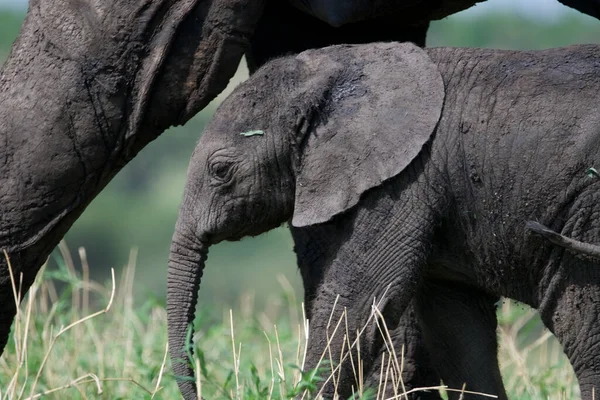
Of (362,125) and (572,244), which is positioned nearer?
(572,244)

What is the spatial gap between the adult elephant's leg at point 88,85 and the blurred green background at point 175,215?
25.9 ft

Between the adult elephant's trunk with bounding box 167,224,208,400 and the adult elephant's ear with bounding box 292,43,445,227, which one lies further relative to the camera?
the adult elephant's trunk with bounding box 167,224,208,400

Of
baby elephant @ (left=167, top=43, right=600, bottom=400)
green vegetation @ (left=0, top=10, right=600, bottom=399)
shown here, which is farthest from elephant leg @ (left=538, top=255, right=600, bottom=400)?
green vegetation @ (left=0, top=10, right=600, bottom=399)

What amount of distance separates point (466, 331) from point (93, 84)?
1496mm

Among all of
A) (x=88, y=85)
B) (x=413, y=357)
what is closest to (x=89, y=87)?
(x=88, y=85)

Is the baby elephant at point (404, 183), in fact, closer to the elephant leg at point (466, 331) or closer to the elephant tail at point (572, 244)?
the elephant tail at point (572, 244)

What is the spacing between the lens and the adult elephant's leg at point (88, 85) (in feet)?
13.7

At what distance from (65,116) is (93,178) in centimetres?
24

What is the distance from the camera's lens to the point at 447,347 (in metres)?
4.32

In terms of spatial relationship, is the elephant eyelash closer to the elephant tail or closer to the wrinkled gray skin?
the wrinkled gray skin

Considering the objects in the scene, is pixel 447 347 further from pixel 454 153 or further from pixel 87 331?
pixel 87 331

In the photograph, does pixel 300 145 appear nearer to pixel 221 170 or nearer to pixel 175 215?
pixel 221 170

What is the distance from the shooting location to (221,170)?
13.0 feet

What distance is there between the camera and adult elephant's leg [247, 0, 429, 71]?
455cm
